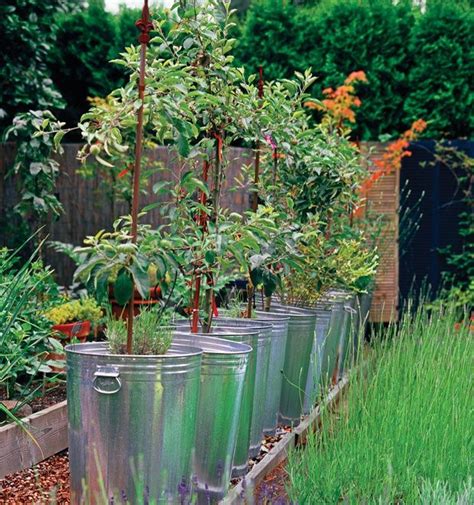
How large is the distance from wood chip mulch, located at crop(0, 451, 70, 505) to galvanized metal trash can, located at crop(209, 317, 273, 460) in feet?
2.43

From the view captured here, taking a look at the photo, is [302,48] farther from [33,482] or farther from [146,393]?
[146,393]

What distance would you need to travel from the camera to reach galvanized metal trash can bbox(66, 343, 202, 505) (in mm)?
2586

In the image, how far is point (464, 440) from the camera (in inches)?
124

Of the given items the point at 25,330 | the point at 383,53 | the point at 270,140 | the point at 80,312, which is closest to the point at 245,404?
the point at 25,330

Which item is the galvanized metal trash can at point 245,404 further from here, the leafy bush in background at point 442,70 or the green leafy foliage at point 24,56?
the leafy bush in background at point 442,70

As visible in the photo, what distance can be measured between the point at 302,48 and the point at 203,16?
5379 millimetres

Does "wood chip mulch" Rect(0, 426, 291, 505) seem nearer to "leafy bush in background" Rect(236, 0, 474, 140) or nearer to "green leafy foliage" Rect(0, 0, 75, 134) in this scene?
"green leafy foliage" Rect(0, 0, 75, 134)

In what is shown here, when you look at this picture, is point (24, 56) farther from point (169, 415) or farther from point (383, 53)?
point (169, 415)

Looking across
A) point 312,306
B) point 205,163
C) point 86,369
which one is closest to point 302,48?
point 312,306

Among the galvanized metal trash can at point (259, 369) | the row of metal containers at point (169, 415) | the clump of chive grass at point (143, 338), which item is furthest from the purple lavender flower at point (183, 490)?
the galvanized metal trash can at point (259, 369)

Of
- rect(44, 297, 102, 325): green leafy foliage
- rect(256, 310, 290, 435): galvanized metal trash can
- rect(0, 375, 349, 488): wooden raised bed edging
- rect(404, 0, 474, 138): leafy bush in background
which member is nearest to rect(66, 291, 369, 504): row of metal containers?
rect(0, 375, 349, 488): wooden raised bed edging

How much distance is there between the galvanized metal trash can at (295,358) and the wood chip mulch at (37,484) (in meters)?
1.22

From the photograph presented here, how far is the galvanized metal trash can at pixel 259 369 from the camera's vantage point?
145 inches

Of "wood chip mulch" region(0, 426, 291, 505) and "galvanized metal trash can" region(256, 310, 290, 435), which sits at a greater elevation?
"galvanized metal trash can" region(256, 310, 290, 435)
